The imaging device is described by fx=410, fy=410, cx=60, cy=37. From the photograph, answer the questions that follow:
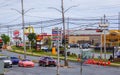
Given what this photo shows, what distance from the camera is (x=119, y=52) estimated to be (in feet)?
234

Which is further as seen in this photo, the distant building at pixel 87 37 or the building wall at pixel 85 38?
the building wall at pixel 85 38

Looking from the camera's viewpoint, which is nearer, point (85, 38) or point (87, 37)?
point (87, 37)

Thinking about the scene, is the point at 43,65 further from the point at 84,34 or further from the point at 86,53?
the point at 84,34

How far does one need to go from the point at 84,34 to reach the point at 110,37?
71.4m

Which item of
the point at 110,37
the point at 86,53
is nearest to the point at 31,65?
the point at 86,53

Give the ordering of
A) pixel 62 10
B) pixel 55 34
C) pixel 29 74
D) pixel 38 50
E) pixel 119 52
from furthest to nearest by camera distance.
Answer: pixel 38 50
pixel 119 52
pixel 62 10
pixel 29 74
pixel 55 34

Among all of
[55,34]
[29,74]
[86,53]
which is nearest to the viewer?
[86,53]

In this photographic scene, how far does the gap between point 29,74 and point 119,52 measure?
110 feet

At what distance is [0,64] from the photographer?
38.1 m

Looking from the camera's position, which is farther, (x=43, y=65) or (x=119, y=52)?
(x=119, y=52)

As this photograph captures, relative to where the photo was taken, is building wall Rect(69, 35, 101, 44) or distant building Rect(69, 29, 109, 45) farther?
building wall Rect(69, 35, 101, 44)

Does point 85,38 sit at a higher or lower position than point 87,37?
lower

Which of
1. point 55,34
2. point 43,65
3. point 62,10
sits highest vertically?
point 62,10

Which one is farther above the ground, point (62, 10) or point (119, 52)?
point (62, 10)
